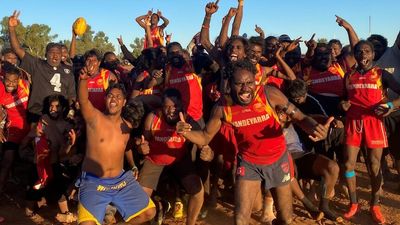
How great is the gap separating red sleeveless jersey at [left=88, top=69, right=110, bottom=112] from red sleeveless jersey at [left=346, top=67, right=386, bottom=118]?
12.2 ft

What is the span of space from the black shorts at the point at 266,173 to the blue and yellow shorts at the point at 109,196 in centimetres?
124

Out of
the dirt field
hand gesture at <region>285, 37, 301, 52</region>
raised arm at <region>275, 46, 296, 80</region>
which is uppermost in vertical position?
hand gesture at <region>285, 37, 301, 52</region>

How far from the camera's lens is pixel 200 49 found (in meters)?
8.91

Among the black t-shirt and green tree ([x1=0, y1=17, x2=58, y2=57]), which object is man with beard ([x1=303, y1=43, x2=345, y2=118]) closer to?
the black t-shirt

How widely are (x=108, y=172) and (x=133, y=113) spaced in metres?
0.93

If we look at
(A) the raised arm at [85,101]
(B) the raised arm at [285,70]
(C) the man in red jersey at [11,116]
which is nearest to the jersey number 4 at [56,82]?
(C) the man in red jersey at [11,116]

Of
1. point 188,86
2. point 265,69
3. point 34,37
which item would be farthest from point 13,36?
point 34,37

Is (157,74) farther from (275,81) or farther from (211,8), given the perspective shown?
(275,81)

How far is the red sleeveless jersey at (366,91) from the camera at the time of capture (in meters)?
6.62

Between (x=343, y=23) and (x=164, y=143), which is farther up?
(x=343, y=23)

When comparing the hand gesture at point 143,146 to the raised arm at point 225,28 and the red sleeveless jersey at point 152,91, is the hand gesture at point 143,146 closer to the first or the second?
the red sleeveless jersey at point 152,91

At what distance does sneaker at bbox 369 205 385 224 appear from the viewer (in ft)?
21.6

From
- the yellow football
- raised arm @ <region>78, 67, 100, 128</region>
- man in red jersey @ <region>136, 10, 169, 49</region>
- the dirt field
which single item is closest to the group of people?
raised arm @ <region>78, 67, 100, 128</region>

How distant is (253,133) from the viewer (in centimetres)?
509
